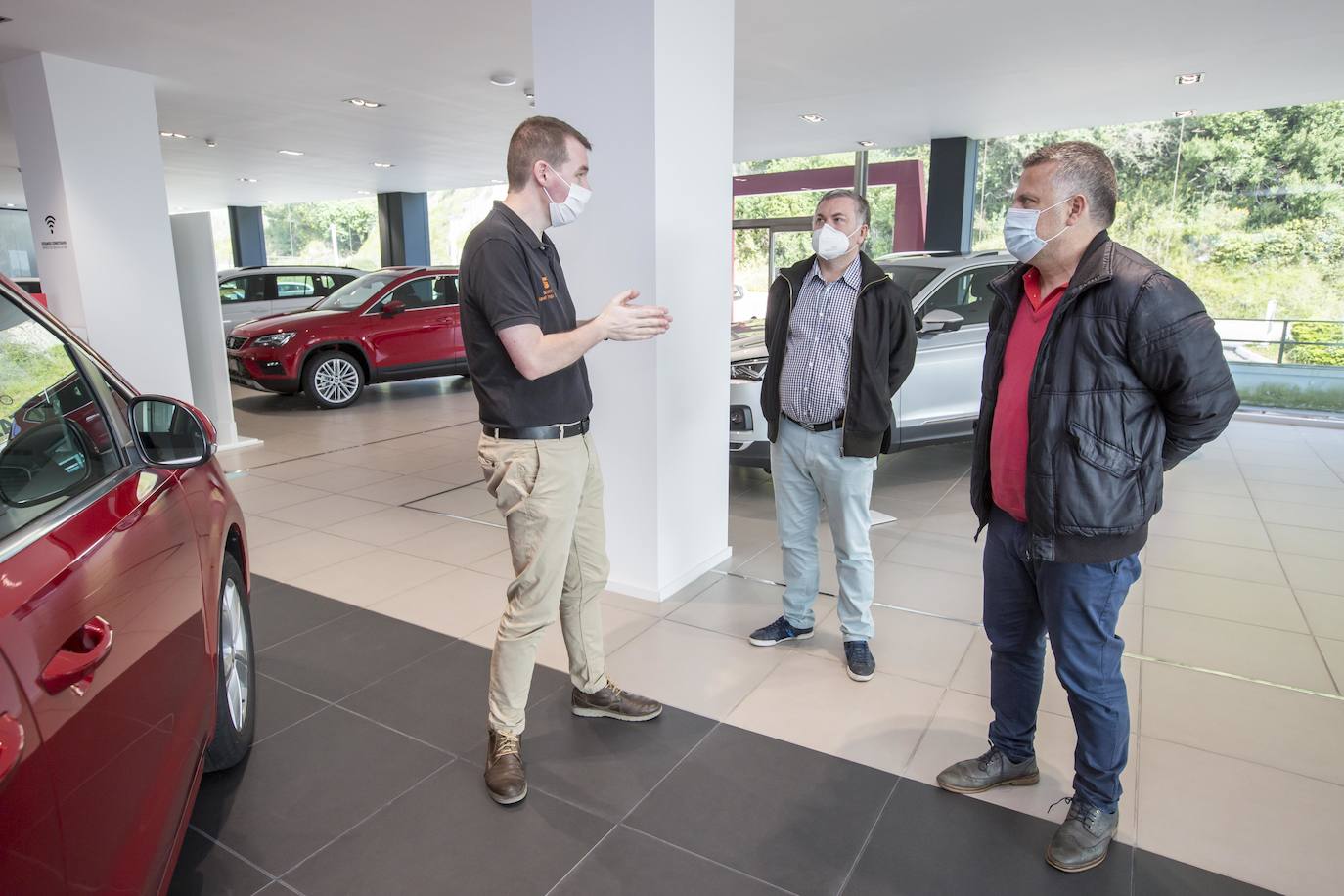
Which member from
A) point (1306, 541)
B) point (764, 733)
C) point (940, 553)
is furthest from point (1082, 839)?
point (1306, 541)

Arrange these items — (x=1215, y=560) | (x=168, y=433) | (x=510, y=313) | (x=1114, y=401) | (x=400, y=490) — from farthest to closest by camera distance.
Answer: (x=400, y=490), (x=1215, y=560), (x=510, y=313), (x=168, y=433), (x=1114, y=401)

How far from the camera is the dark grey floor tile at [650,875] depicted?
6.73 ft

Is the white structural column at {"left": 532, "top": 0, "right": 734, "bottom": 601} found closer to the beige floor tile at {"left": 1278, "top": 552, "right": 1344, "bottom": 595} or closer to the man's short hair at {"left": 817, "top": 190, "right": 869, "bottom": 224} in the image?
the man's short hair at {"left": 817, "top": 190, "right": 869, "bottom": 224}

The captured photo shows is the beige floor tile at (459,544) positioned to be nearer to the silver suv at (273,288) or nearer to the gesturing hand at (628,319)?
the gesturing hand at (628,319)

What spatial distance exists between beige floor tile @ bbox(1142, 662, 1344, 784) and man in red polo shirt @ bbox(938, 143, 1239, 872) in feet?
2.62

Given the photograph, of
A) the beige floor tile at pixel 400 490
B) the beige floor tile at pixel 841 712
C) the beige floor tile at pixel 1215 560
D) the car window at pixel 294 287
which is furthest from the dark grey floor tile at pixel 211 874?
the car window at pixel 294 287

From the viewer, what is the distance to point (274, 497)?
5711 millimetres

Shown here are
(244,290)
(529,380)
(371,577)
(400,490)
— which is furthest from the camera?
(244,290)

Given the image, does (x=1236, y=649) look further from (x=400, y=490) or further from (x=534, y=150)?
(x=400, y=490)

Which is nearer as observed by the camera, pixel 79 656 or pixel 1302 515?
pixel 79 656

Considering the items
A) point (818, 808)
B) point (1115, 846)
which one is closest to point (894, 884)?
point (818, 808)

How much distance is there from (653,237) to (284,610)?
233cm

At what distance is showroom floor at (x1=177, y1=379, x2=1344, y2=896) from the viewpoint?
85.0 inches

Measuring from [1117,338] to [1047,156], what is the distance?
48 centimetres
